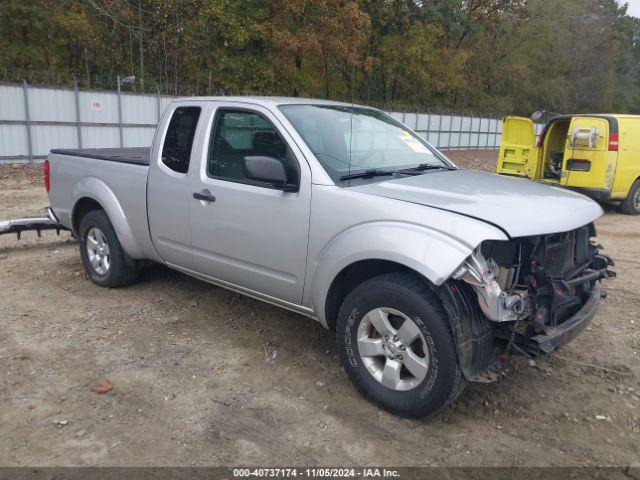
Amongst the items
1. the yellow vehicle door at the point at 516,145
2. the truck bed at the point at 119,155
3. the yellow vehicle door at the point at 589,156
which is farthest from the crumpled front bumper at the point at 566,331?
the yellow vehicle door at the point at 516,145

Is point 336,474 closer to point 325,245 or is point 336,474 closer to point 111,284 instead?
point 325,245

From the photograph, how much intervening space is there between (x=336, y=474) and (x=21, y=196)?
10720mm

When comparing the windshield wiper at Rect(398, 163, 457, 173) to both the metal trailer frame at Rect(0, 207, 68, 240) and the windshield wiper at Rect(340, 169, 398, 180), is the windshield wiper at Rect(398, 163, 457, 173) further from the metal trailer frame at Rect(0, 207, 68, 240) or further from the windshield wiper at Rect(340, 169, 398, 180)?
the metal trailer frame at Rect(0, 207, 68, 240)

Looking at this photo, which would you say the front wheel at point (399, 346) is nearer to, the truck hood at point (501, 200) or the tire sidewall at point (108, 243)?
the truck hood at point (501, 200)

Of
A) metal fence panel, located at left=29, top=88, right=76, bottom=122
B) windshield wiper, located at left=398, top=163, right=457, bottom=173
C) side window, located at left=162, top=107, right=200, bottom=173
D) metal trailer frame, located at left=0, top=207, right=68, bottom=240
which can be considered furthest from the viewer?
metal fence panel, located at left=29, top=88, right=76, bottom=122

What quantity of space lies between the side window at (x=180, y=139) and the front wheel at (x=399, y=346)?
6.39ft

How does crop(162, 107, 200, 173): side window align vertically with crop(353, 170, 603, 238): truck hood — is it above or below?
above

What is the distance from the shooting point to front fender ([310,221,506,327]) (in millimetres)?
2916

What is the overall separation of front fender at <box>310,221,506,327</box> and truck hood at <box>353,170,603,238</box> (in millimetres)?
170

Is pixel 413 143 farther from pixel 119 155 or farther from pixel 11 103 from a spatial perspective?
pixel 11 103

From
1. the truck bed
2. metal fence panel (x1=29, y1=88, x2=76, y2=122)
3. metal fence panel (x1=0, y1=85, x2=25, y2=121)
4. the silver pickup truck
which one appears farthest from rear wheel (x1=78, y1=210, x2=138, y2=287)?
metal fence panel (x1=29, y1=88, x2=76, y2=122)

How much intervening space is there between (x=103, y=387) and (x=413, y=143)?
2.95 meters

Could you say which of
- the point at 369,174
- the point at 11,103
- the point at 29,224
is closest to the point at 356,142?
the point at 369,174

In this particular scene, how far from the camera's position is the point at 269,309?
16.6 feet
